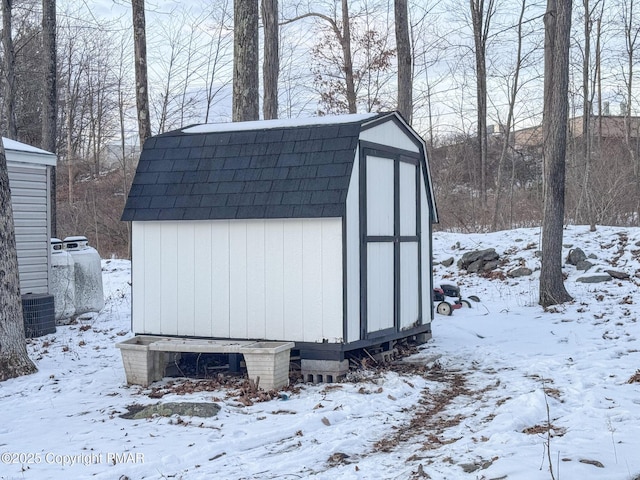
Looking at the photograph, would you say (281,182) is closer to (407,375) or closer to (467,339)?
(407,375)

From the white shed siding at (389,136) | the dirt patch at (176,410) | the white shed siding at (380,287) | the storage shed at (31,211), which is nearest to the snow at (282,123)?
the white shed siding at (389,136)

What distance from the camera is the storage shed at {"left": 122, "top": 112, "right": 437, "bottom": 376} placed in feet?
25.2

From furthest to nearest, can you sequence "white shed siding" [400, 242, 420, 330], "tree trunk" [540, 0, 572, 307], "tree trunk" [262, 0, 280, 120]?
"tree trunk" [262, 0, 280, 120], "tree trunk" [540, 0, 572, 307], "white shed siding" [400, 242, 420, 330]

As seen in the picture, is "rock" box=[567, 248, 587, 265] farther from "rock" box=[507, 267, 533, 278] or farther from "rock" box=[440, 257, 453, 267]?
"rock" box=[440, 257, 453, 267]

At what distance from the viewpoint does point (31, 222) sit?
450 inches

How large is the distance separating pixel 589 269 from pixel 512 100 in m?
12.4

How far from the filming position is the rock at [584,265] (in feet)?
46.2

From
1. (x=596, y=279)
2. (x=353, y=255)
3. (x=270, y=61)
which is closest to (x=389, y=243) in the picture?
(x=353, y=255)

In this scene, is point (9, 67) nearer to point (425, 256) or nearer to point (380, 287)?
point (425, 256)

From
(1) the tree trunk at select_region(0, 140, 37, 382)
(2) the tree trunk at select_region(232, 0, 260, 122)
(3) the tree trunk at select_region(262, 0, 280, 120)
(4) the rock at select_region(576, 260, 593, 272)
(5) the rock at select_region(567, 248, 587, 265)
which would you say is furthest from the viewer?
(5) the rock at select_region(567, 248, 587, 265)

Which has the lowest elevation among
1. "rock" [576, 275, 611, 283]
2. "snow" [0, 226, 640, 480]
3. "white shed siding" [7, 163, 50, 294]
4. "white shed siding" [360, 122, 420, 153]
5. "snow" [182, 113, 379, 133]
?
"snow" [0, 226, 640, 480]

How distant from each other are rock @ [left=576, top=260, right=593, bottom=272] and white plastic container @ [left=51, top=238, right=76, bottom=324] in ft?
30.5

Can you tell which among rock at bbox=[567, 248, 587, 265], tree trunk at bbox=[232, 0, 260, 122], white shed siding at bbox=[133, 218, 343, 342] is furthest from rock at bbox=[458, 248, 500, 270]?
white shed siding at bbox=[133, 218, 343, 342]

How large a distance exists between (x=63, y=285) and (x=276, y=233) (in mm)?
5463
